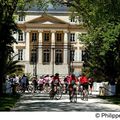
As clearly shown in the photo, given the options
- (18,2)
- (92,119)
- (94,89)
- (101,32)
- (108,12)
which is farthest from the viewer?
(94,89)

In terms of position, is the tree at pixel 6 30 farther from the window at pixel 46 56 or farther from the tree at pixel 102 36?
the window at pixel 46 56

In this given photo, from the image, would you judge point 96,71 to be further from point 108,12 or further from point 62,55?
point 62,55

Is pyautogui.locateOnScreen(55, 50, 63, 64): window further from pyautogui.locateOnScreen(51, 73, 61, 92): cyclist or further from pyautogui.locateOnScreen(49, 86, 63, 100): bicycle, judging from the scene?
pyautogui.locateOnScreen(51, 73, 61, 92): cyclist

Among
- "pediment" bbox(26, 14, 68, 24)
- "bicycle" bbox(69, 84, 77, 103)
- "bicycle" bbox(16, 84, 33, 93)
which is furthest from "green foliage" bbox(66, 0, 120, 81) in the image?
"pediment" bbox(26, 14, 68, 24)

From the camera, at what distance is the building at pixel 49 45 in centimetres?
7738

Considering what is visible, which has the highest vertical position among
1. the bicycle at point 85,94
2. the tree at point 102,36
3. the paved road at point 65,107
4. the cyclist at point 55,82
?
the tree at point 102,36

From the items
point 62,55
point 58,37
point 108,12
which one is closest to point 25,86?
point 108,12

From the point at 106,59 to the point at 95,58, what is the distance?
4.11 feet

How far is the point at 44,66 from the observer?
292 feet

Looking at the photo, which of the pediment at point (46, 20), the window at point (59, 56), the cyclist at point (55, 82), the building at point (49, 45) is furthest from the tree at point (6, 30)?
the pediment at point (46, 20)

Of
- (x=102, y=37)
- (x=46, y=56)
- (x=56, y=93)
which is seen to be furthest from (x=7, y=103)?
(x=46, y=56)

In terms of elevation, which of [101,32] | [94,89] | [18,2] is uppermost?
[18,2]

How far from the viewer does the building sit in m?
77.4

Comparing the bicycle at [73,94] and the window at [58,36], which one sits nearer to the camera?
the bicycle at [73,94]
